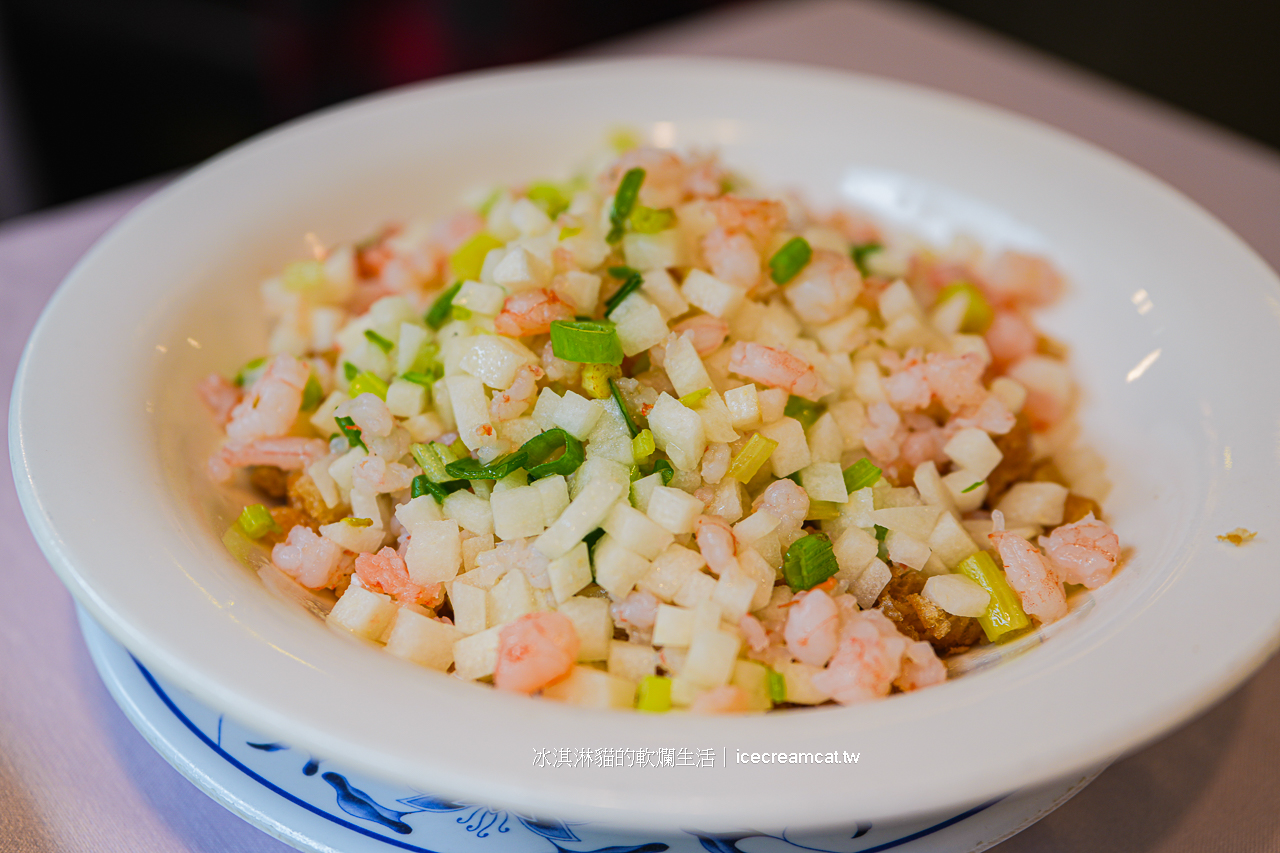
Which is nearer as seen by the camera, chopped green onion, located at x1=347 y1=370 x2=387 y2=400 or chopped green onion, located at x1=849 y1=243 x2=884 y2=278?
chopped green onion, located at x1=347 y1=370 x2=387 y2=400

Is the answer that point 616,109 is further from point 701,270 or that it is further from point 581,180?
point 701,270

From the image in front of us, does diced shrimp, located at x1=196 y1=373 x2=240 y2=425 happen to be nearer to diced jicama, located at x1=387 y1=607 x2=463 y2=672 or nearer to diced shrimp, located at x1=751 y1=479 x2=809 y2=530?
diced jicama, located at x1=387 y1=607 x2=463 y2=672

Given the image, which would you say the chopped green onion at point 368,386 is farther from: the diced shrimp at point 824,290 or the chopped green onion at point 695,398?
the diced shrimp at point 824,290

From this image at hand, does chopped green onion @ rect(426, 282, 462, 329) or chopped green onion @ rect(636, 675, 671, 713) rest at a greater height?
chopped green onion @ rect(426, 282, 462, 329)

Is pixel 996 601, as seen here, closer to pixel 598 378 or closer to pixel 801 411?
pixel 801 411

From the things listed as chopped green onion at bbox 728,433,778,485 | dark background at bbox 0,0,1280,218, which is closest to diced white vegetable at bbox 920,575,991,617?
chopped green onion at bbox 728,433,778,485

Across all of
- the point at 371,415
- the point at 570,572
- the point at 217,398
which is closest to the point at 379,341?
the point at 371,415
